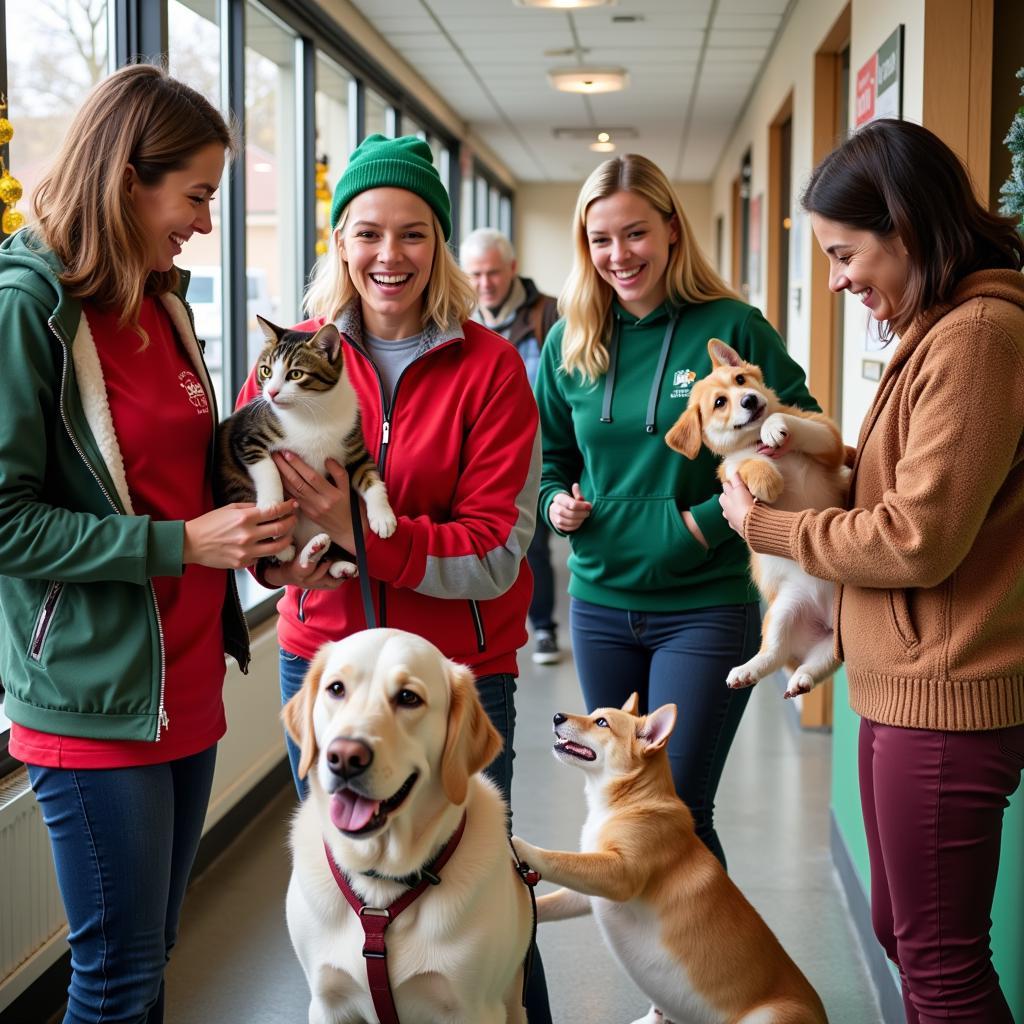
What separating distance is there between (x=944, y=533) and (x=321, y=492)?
0.95 m

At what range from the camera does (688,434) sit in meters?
2.30

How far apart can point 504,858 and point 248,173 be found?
369 cm

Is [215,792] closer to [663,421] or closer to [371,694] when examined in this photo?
[663,421]

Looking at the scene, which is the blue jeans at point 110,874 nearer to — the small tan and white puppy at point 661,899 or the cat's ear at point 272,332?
the small tan and white puppy at point 661,899

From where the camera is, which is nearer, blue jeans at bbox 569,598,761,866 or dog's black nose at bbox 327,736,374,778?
dog's black nose at bbox 327,736,374,778

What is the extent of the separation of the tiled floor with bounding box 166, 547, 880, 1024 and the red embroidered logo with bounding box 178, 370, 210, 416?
1617 millimetres

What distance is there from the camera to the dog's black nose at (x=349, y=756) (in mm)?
1417

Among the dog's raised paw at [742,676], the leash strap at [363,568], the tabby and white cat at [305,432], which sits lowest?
the dog's raised paw at [742,676]

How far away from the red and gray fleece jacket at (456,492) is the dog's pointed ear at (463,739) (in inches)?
Answer: 12.9

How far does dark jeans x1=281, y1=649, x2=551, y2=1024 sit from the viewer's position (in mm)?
2000

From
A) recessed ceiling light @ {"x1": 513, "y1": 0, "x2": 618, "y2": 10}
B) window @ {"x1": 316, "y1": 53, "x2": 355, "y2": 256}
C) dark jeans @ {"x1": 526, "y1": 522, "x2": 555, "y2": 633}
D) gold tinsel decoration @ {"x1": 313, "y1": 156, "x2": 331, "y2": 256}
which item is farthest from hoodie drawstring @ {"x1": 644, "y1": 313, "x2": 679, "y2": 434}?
dark jeans @ {"x1": 526, "y1": 522, "x2": 555, "y2": 633}

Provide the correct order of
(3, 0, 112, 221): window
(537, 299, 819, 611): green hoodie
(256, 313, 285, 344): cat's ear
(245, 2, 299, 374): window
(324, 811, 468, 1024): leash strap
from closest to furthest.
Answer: (324, 811, 468, 1024): leash strap, (256, 313, 285, 344): cat's ear, (537, 299, 819, 611): green hoodie, (3, 0, 112, 221): window, (245, 2, 299, 374): window

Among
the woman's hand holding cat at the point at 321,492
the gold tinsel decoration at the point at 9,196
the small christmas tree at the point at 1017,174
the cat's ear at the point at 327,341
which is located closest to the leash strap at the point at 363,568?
the woman's hand holding cat at the point at 321,492

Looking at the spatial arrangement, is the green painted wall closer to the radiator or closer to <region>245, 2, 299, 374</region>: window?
the radiator
